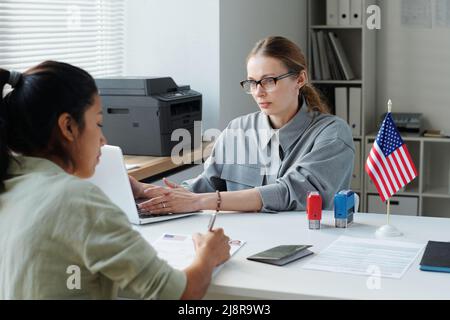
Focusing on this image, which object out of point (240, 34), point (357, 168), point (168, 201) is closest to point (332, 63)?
point (357, 168)

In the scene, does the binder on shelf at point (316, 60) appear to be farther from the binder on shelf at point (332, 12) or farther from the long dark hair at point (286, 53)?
the long dark hair at point (286, 53)

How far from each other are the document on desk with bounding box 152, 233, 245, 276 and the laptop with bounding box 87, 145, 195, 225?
8.2 inches

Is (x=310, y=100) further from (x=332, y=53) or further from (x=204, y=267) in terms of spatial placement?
(x=332, y=53)

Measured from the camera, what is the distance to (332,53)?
4.96 metres

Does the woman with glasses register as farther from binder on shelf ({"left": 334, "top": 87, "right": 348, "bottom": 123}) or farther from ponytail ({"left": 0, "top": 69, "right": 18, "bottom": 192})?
binder on shelf ({"left": 334, "top": 87, "right": 348, "bottom": 123})

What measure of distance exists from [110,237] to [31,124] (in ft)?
0.98

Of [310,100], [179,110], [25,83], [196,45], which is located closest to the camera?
[25,83]

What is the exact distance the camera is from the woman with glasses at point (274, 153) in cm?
261

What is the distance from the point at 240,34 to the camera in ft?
13.5

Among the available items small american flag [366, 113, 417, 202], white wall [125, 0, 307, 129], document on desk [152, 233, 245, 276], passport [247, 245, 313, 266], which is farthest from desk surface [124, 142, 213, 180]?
passport [247, 245, 313, 266]

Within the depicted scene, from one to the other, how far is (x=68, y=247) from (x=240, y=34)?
9.24 feet

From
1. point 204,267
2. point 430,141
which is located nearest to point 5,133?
point 204,267

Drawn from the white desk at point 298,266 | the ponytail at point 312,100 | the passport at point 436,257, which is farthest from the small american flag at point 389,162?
the ponytail at point 312,100

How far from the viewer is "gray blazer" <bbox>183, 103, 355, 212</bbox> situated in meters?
2.63
